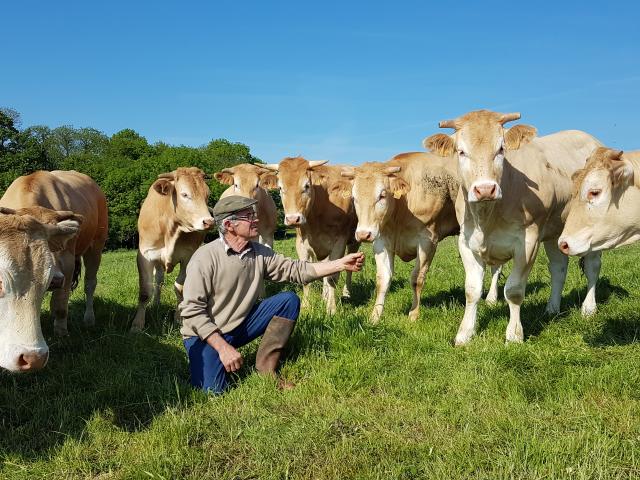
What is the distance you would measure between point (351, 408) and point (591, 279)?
509cm

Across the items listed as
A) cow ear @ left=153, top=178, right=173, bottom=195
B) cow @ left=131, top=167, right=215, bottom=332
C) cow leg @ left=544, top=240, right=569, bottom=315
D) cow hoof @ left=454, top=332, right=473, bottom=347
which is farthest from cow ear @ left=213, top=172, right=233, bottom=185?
cow leg @ left=544, top=240, right=569, bottom=315

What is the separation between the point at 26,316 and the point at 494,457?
3316 millimetres

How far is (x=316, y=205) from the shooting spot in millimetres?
9078

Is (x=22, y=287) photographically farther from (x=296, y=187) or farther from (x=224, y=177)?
(x=224, y=177)

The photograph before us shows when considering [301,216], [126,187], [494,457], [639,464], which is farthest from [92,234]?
[126,187]

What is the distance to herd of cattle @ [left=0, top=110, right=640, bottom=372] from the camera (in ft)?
13.7

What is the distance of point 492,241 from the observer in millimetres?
6273

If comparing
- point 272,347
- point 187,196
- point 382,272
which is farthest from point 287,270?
point 187,196

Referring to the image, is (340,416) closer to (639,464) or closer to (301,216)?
(639,464)

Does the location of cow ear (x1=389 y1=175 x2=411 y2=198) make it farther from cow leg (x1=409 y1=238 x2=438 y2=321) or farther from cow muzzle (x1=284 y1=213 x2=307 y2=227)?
cow muzzle (x1=284 y1=213 x2=307 y2=227)

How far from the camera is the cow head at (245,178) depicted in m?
9.16

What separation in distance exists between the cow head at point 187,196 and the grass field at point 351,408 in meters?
1.69

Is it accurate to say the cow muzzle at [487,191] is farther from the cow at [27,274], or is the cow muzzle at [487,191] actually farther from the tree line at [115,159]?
the tree line at [115,159]

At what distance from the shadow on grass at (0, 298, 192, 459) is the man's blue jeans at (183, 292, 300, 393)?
191 millimetres
